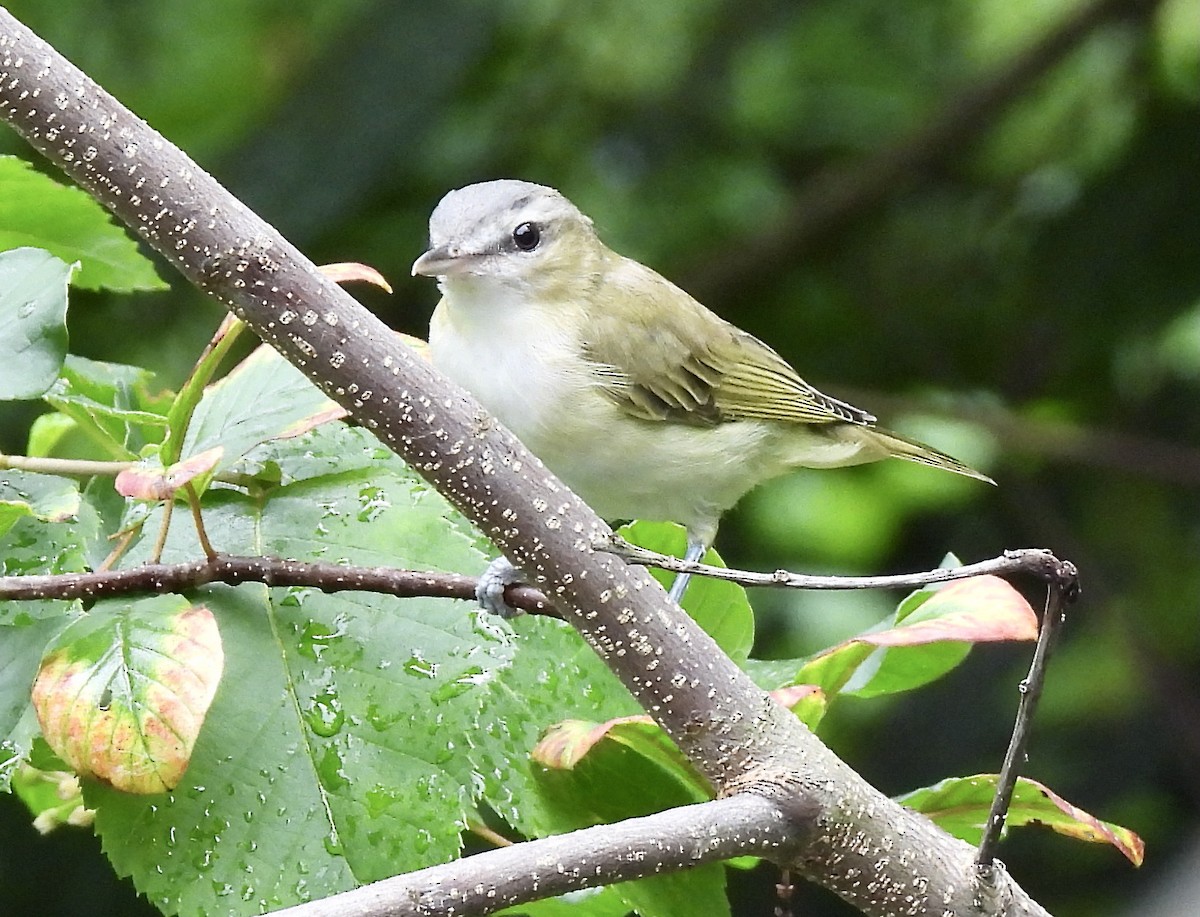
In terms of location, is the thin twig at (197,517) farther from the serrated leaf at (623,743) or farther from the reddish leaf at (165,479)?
the serrated leaf at (623,743)

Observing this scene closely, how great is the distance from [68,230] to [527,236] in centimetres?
71

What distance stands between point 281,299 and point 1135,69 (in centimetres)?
313

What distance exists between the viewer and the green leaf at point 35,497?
43.8 inches

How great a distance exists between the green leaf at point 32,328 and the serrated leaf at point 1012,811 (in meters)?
0.81

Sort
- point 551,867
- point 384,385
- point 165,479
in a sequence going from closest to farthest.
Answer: point 551,867 → point 384,385 → point 165,479

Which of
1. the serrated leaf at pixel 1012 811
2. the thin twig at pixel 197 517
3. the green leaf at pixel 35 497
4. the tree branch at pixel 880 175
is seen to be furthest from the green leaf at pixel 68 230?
the tree branch at pixel 880 175

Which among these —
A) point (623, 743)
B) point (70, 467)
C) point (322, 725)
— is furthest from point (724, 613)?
point (70, 467)

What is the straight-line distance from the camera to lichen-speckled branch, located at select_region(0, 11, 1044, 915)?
96 centimetres

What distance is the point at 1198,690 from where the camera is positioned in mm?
3510

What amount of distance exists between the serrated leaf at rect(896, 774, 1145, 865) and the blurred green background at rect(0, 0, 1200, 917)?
197 centimetres

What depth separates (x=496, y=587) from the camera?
1199 millimetres

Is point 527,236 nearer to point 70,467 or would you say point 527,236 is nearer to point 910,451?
point 910,451

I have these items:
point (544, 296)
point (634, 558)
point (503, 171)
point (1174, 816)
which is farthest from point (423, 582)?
point (1174, 816)

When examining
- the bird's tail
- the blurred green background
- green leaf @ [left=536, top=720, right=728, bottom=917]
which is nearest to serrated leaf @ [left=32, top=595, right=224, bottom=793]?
green leaf @ [left=536, top=720, right=728, bottom=917]
